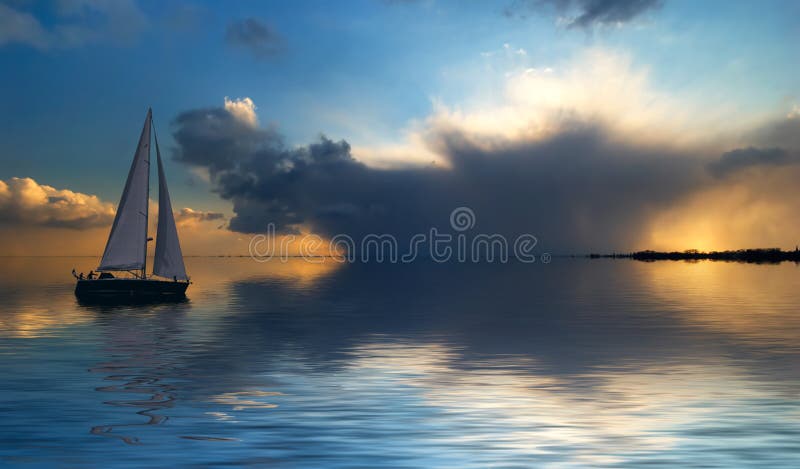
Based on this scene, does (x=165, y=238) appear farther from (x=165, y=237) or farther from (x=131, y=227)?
(x=131, y=227)

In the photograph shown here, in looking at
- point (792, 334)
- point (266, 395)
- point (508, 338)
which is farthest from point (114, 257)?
point (792, 334)

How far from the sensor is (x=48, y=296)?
102 meters

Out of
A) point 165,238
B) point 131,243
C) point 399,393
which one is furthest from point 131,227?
point 399,393

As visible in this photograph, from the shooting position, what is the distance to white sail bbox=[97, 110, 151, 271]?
8150 centimetres

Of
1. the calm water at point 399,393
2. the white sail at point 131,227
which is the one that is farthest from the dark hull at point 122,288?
the calm water at point 399,393

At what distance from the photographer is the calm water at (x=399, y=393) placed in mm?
21156

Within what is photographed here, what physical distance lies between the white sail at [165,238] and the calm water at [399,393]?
20238 mm

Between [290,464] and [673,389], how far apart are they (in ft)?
60.7

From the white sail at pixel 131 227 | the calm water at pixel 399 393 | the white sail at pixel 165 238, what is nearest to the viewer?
the calm water at pixel 399 393

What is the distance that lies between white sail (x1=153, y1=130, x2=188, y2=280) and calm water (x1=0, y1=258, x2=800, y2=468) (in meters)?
20.2

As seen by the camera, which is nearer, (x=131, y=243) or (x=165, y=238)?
(x=131, y=243)

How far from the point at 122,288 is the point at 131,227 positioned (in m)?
6.76

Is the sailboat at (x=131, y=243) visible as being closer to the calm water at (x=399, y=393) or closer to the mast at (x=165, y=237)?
the mast at (x=165, y=237)

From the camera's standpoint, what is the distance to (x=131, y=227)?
81875mm
